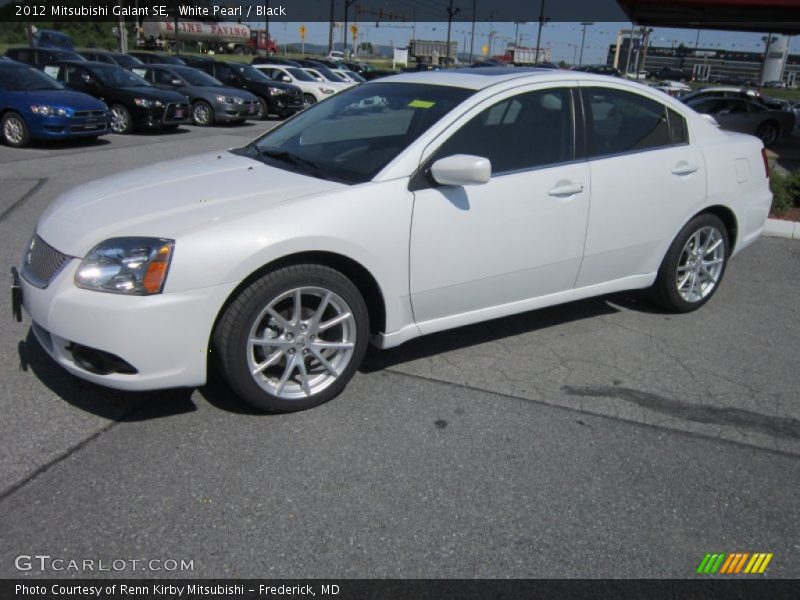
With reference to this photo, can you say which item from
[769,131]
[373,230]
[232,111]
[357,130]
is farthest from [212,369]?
[769,131]

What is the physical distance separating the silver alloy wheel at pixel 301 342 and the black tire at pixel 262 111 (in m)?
16.7

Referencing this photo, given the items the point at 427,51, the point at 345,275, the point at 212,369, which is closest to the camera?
the point at 345,275

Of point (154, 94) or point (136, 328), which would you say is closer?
point (136, 328)

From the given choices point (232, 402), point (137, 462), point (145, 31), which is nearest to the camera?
point (137, 462)

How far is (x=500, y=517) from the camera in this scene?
2941mm

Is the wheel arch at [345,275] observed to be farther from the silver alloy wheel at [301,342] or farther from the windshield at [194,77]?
the windshield at [194,77]

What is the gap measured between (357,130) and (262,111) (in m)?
17.0

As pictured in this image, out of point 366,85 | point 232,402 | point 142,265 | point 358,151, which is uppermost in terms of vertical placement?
point 366,85

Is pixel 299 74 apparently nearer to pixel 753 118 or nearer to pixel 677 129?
pixel 753 118

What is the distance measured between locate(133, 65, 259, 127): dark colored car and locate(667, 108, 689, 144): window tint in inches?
588

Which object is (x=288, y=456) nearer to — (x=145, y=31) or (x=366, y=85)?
(x=366, y=85)

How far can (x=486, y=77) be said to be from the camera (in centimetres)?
447
